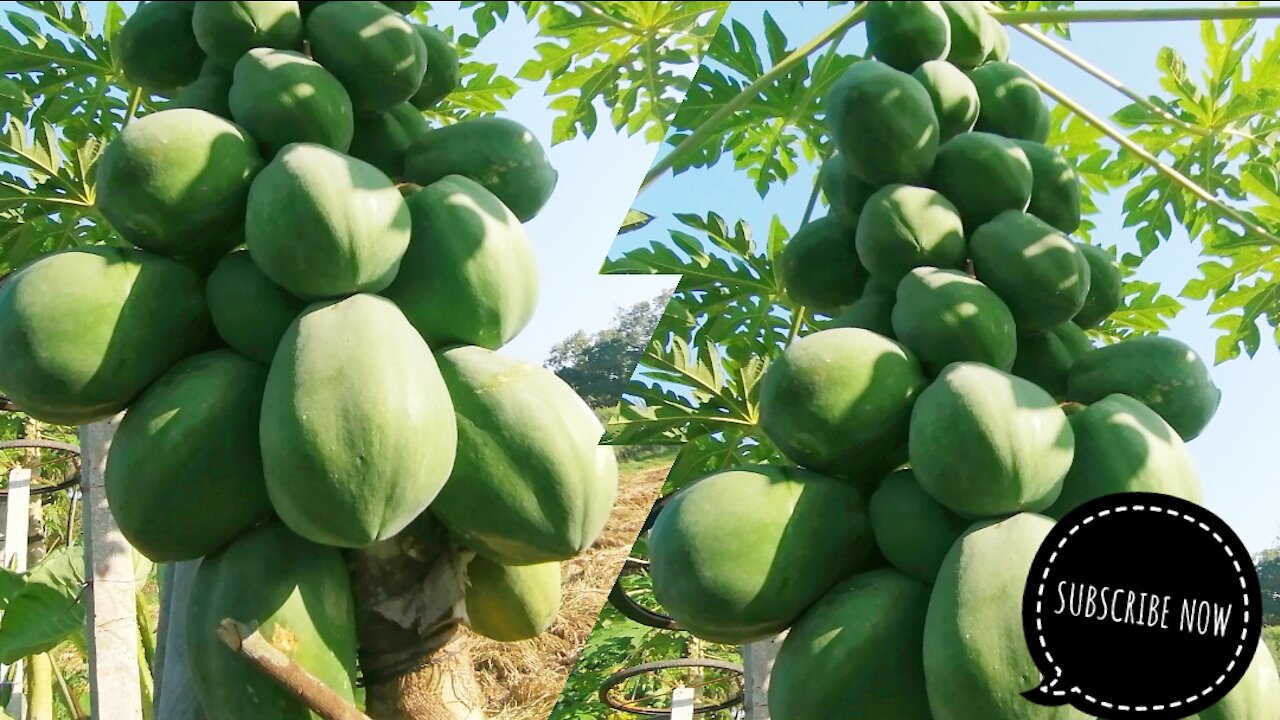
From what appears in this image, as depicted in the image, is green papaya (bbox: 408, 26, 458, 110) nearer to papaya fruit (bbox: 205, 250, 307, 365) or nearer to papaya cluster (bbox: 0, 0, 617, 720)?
papaya cluster (bbox: 0, 0, 617, 720)

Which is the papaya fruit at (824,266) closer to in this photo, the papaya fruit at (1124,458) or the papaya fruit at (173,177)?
the papaya fruit at (1124,458)

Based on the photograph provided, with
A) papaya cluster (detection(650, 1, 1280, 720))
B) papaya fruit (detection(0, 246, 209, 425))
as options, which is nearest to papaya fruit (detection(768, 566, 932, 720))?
papaya cluster (detection(650, 1, 1280, 720))

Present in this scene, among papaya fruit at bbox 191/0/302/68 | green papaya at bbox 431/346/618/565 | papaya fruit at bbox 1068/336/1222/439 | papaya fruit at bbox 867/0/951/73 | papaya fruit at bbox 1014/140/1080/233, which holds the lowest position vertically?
green papaya at bbox 431/346/618/565

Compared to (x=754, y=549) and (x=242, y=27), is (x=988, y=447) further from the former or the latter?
(x=242, y=27)

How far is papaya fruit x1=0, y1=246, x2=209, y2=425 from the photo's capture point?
0.72 meters

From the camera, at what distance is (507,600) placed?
2.53ft

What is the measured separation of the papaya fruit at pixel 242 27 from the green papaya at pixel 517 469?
27 cm

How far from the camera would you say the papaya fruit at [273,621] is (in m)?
0.68

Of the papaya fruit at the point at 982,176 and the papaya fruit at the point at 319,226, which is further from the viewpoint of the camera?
the papaya fruit at the point at 982,176

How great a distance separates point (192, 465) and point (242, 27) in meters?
0.30

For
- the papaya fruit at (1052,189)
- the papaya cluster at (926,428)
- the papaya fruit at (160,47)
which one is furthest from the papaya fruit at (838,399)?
the papaya fruit at (160,47)

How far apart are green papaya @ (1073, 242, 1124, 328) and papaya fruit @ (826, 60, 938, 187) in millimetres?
138

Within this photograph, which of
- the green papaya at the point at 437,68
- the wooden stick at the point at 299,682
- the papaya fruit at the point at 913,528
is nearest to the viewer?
the wooden stick at the point at 299,682

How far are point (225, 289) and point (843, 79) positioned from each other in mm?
460
